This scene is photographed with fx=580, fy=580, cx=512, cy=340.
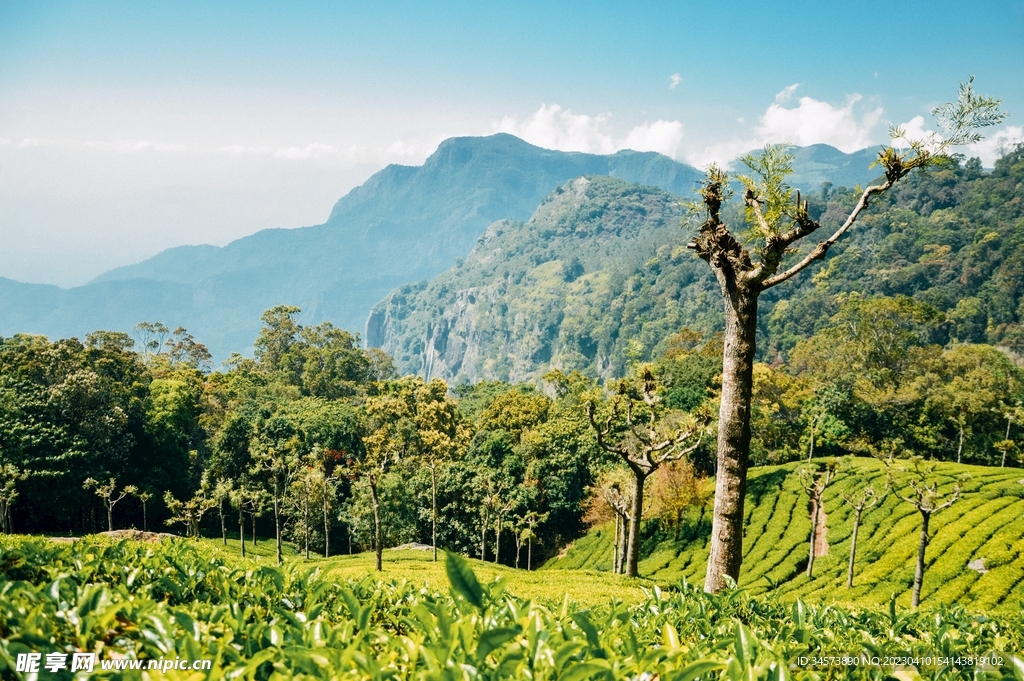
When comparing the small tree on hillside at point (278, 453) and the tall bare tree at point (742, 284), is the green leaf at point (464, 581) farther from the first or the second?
the small tree on hillside at point (278, 453)

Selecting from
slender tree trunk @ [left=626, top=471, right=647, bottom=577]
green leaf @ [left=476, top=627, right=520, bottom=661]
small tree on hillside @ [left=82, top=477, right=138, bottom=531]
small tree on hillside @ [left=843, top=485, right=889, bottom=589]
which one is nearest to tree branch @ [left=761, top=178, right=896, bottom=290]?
green leaf @ [left=476, top=627, right=520, bottom=661]

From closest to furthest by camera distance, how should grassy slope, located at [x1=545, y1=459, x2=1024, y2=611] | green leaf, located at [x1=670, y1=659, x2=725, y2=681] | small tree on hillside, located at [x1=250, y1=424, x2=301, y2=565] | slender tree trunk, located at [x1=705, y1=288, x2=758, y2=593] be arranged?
green leaf, located at [x1=670, y1=659, x2=725, y2=681]
slender tree trunk, located at [x1=705, y1=288, x2=758, y2=593]
grassy slope, located at [x1=545, y1=459, x2=1024, y2=611]
small tree on hillside, located at [x1=250, y1=424, x2=301, y2=565]

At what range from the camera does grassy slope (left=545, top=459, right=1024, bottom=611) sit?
798 inches

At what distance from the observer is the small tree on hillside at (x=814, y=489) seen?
2319cm

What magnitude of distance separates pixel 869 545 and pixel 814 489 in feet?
12.5

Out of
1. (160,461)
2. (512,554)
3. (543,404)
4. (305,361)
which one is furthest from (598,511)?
(305,361)

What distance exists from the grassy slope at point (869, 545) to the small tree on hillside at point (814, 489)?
25.1 inches

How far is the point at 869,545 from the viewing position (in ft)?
84.7

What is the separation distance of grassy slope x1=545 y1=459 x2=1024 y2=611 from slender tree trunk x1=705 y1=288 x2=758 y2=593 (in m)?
10.0

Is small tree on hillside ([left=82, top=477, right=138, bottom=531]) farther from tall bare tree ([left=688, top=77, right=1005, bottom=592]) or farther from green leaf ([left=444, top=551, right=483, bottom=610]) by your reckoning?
green leaf ([left=444, top=551, right=483, bottom=610])

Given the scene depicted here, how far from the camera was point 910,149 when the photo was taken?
679 centimetres

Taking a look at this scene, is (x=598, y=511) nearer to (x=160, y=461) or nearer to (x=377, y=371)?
(x=160, y=461)

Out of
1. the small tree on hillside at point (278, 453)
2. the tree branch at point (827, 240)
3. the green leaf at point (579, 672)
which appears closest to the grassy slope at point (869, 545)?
the tree branch at point (827, 240)

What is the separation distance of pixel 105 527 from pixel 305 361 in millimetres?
28425
